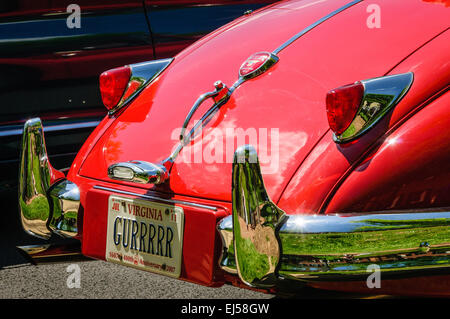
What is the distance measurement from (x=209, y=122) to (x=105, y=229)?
1.62 feet

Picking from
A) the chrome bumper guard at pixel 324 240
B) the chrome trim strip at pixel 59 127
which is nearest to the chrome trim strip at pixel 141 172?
the chrome bumper guard at pixel 324 240

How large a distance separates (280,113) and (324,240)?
501mm

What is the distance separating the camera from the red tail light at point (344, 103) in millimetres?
1794

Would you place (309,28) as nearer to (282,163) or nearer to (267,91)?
(267,91)

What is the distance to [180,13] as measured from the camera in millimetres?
3824

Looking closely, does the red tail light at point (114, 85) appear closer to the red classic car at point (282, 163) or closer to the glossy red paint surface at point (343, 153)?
the red classic car at point (282, 163)

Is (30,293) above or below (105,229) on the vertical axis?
below

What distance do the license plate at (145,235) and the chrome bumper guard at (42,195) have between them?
A: 224mm

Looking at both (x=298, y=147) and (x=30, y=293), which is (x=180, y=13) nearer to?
(x=30, y=293)

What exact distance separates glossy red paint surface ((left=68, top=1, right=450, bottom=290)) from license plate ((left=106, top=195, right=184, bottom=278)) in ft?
0.14

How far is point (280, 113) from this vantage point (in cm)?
203

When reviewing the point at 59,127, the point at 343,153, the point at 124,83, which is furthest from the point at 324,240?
the point at 59,127

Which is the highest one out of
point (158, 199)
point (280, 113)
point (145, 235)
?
point (280, 113)
